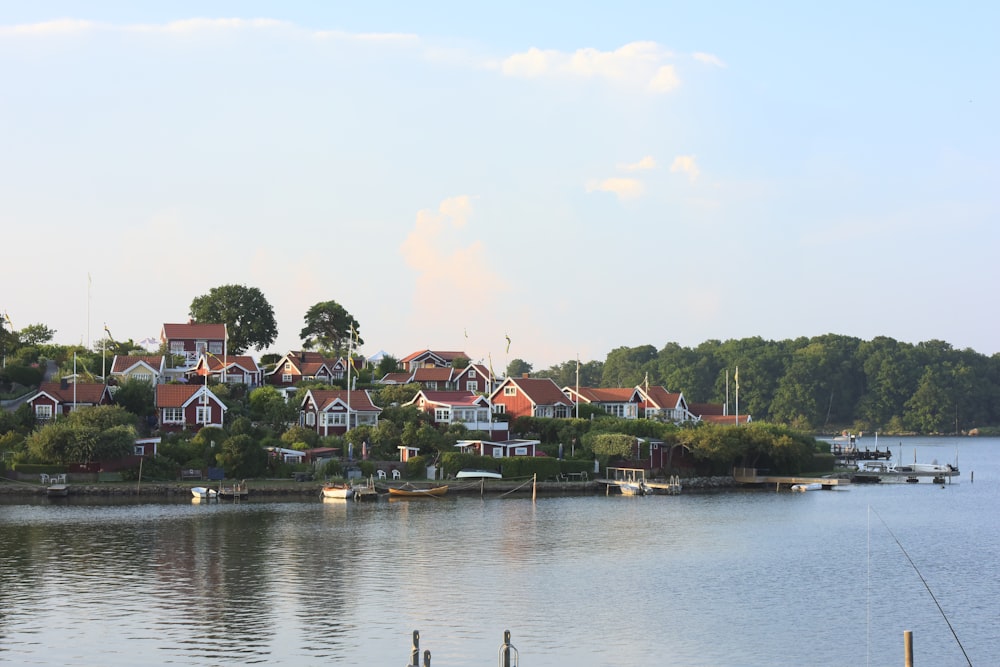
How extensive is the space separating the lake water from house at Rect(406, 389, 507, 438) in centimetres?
2059

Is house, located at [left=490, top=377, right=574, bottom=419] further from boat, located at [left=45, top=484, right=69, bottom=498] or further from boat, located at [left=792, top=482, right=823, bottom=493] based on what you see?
boat, located at [left=45, top=484, right=69, bottom=498]

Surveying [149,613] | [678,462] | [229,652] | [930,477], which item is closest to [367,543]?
[149,613]

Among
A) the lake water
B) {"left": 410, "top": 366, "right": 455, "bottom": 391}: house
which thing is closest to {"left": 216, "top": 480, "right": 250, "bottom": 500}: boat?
the lake water

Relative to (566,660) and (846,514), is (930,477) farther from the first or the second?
(566,660)

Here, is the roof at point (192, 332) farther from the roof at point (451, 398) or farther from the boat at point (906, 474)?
the boat at point (906, 474)

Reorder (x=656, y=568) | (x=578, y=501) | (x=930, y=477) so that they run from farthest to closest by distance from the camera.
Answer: (x=930, y=477) → (x=578, y=501) → (x=656, y=568)

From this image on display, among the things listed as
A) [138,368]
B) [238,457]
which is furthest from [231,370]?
[238,457]

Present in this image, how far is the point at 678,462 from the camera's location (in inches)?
4122

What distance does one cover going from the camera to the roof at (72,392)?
9219 centimetres

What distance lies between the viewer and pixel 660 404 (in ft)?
418

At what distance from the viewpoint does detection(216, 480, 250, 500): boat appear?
8119 centimetres

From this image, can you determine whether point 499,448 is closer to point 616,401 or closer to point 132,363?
point 616,401

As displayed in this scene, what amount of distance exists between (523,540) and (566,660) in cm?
2678

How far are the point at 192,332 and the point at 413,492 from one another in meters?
51.7
